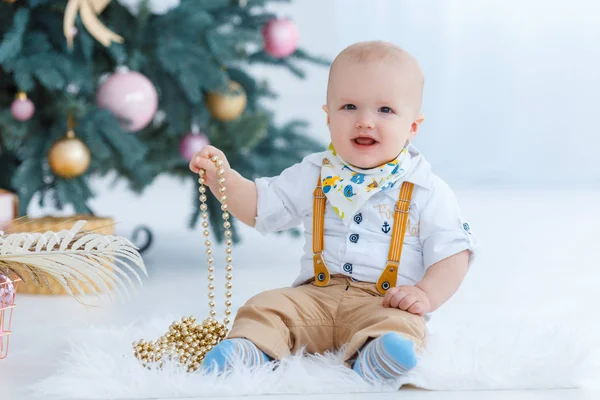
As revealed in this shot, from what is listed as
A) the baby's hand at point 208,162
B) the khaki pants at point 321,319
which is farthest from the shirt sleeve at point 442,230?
the baby's hand at point 208,162

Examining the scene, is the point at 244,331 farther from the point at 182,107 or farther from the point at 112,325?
the point at 182,107

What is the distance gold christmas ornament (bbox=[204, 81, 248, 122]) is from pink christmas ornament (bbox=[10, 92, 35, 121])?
433 mm

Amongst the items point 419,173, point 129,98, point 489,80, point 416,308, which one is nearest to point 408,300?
point 416,308

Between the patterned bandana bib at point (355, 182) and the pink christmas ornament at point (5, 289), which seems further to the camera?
the patterned bandana bib at point (355, 182)

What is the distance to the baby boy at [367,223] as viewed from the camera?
1235 mm

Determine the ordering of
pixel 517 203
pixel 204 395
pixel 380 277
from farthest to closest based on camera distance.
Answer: pixel 517 203
pixel 380 277
pixel 204 395

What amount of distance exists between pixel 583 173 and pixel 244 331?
147 inches

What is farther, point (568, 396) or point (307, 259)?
point (307, 259)

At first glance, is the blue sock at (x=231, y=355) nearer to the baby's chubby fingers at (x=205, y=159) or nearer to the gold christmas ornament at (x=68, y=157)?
the baby's chubby fingers at (x=205, y=159)

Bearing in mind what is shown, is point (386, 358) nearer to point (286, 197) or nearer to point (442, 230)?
point (442, 230)

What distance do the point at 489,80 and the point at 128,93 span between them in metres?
2.96

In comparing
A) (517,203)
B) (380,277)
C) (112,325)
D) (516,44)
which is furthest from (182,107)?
(516,44)

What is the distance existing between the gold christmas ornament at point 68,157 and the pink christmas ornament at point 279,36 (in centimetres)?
57

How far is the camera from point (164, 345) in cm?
120
